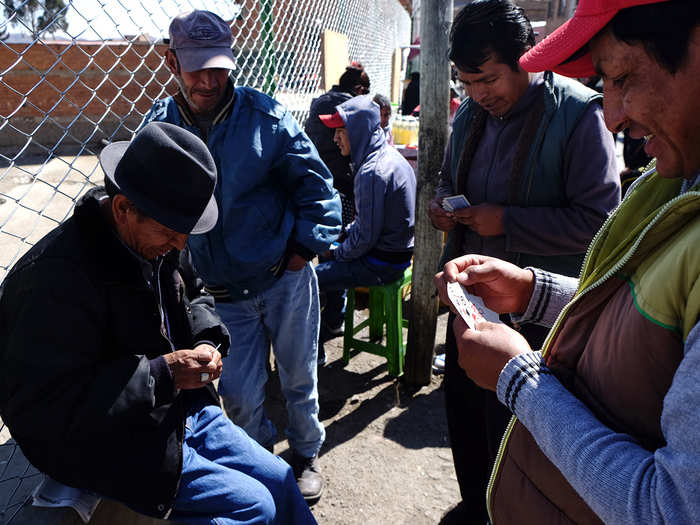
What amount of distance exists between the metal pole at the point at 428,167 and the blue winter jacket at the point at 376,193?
30cm

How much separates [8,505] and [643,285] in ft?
6.43

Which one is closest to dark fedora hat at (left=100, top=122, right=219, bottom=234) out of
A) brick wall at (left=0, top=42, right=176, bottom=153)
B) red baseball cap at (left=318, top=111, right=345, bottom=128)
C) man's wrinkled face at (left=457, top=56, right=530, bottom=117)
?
man's wrinkled face at (left=457, top=56, right=530, bottom=117)

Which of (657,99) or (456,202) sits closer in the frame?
(657,99)

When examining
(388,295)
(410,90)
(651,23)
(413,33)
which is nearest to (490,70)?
(651,23)

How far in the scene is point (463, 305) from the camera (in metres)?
1.36

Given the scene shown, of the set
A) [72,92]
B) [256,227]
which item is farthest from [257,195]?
[72,92]

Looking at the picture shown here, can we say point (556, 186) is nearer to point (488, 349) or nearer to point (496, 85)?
point (496, 85)

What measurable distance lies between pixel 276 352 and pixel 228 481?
94 cm

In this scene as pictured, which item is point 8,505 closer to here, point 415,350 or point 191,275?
point 191,275

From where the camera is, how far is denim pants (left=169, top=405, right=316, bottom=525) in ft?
5.63

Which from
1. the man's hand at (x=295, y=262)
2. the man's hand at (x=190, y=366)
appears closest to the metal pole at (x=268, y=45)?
the man's hand at (x=295, y=262)

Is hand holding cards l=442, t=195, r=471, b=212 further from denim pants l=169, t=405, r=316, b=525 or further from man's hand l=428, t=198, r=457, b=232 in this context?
denim pants l=169, t=405, r=316, b=525

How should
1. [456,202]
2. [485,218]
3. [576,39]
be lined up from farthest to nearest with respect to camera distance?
[456,202] → [485,218] → [576,39]

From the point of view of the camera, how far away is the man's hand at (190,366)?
1.60 meters
